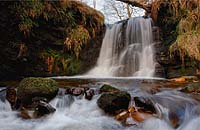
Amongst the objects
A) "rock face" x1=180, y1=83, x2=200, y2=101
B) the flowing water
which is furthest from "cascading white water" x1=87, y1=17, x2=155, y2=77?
the flowing water

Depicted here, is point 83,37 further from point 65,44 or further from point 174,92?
point 174,92

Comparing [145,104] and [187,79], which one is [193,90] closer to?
[145,104]

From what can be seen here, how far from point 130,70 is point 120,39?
145 centimetres

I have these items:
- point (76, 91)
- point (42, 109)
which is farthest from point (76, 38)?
point (42, 109)

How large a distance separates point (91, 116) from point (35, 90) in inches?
46.9

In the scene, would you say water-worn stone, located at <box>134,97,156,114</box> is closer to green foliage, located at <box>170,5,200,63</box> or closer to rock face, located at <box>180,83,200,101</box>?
rock face, located at <box>180,83,200,101</box>

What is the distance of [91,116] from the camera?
491 centimetres

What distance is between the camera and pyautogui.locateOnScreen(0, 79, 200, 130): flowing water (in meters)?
4.45

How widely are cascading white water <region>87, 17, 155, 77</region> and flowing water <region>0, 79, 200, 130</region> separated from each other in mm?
3422

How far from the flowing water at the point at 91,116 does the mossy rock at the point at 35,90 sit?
0.16 m

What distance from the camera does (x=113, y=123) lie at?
454 cm

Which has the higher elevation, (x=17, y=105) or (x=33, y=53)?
(x=33, y=53)

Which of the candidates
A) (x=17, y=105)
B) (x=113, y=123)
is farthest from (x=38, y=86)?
(x=113, y=123)

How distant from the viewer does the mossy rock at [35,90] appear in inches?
209
